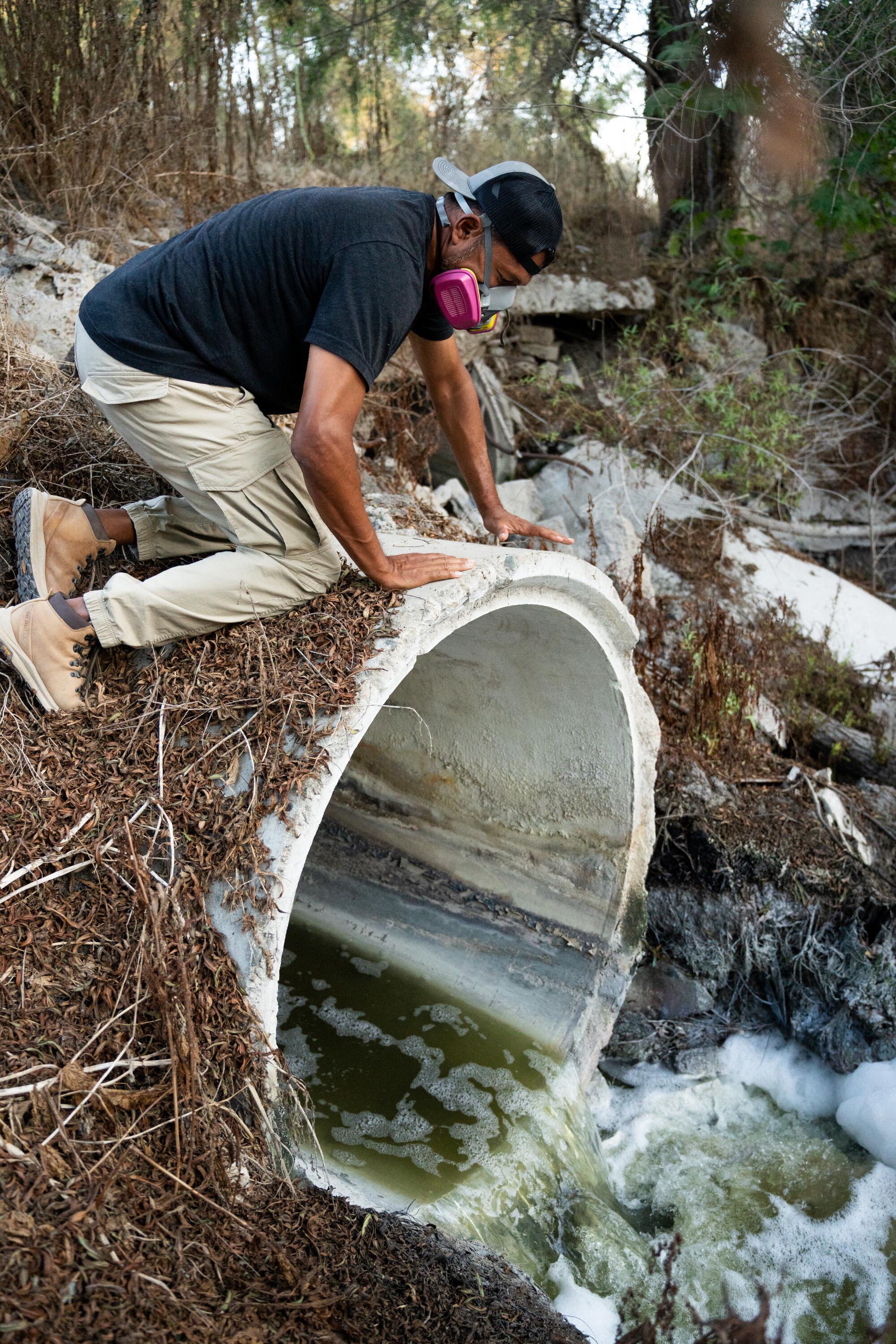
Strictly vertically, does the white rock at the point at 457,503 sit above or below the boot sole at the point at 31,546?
below

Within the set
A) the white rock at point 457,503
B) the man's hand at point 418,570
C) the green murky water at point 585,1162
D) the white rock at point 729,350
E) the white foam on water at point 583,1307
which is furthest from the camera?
the white rock at point 729,350

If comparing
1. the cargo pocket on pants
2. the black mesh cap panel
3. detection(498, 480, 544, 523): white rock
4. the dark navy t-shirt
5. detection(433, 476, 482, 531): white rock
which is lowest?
detection(498, 480, 544, 523): white rock

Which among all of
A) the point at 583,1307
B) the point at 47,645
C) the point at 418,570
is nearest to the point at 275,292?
the point at 418,570

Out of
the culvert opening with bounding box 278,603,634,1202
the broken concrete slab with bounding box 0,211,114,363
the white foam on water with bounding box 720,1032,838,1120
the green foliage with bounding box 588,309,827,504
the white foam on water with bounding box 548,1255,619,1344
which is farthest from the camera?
the green foliage with bounding box 588,309,827,504

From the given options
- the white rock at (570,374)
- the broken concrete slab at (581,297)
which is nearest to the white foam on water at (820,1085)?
the white rock at (570,374)

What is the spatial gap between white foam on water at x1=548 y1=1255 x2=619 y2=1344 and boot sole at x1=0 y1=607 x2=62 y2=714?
7.74ft

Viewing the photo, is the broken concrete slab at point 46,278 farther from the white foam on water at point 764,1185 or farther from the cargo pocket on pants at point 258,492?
the white foam on water at point 764,1185

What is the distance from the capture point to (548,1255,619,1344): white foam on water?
2.96 metres

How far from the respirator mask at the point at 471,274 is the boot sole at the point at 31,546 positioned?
53.7 inches

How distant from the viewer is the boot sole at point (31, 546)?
112 inches

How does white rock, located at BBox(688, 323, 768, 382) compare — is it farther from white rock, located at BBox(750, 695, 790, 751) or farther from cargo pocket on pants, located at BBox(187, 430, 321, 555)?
cargo pocket on pants, located at BBox(187, 430, 321, 555)

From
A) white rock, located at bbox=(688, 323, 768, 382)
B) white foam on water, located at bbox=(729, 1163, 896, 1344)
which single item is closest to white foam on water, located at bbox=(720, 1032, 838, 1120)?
white foam on water, located at bbox=(729, 1163, 896, 1344)

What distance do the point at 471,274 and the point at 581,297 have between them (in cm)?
577

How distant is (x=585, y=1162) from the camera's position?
365cm
